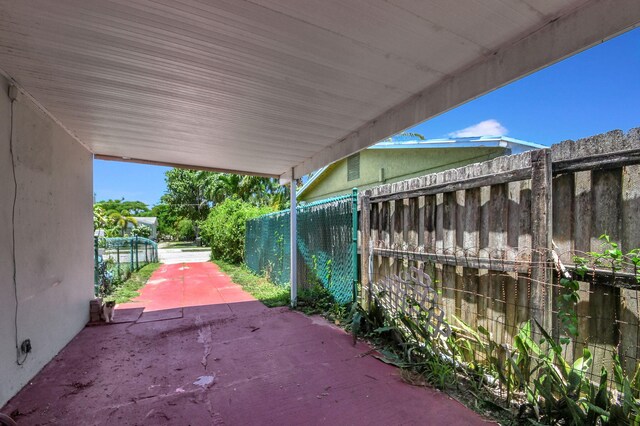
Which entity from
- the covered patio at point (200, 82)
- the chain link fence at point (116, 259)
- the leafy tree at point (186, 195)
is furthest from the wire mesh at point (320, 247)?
the leafy tree at point (186, 195)

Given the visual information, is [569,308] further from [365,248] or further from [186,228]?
[186,228]

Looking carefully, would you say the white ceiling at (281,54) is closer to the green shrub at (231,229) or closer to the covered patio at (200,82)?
the covered patio at (200,82)

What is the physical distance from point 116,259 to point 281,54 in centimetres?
929

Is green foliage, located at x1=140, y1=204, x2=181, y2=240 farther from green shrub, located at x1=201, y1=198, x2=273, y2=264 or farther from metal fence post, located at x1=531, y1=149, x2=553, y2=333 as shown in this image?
metal fence post, located at x1=531, y1=149, x2=553, y2=333

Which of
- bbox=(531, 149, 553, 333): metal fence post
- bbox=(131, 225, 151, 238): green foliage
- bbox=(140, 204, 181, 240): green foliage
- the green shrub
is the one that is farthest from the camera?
bbox=(140, 204, 181, 240): green foliage

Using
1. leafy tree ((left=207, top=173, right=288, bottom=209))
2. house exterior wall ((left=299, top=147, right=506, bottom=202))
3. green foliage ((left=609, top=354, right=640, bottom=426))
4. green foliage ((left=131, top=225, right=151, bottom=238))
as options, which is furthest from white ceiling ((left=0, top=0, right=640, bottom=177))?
green foliage ((left=131, top=225, right=151, bottom=238))

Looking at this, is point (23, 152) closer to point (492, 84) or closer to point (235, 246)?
point (492, 84)

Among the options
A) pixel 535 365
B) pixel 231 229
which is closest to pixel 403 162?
pixel 535 365

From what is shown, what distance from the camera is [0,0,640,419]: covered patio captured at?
5.67 ft

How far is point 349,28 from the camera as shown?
186 centimetres

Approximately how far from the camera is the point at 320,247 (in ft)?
17.9

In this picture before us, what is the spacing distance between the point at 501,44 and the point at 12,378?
4.59 meters

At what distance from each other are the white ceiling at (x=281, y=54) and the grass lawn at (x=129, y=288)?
13.5ft

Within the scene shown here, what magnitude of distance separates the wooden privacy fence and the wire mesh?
130cm
